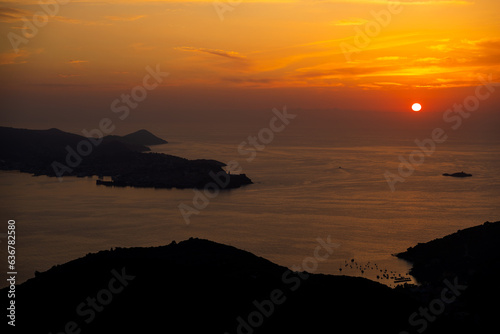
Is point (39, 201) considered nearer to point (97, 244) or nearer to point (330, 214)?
point (97, 244)

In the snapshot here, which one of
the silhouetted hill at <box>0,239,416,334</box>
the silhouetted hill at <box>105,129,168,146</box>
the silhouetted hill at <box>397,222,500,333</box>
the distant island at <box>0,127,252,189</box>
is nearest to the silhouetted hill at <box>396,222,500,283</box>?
the silhouetted hill at <box>397,222,500,333</box>

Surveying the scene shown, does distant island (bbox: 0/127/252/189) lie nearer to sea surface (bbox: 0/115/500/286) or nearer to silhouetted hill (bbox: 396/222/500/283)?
sea surface (bbox: 0/115/500/286)

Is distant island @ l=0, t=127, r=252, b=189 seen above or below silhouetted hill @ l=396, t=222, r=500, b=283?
below

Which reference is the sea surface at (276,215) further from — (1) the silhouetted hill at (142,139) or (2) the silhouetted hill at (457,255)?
(1) the silhouetted hill at (142,139)

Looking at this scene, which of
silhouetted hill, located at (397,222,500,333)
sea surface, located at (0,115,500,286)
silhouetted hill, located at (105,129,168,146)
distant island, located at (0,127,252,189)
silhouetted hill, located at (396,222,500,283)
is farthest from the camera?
silhouetted hill, located at (105,129,168,146)

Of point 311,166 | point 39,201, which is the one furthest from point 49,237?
point 311,166

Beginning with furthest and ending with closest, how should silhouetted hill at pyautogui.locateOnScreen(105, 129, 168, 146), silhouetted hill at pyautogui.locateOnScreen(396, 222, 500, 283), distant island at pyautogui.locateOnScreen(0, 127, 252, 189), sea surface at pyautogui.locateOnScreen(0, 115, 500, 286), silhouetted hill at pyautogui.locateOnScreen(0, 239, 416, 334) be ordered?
1. silhouetted hill at pyautogui.locateOnScreen(105, 129, 168, 146)
2. distant island at pyautogui.locateOnScreen(0, 127, 252, 189)
3. sea surface at pyautogui.locateOnScreen(0, 115, 500, 286)
4. silhouetted hill at pyautogui.locateOnScreen(396, 222, 500, 283)
5. silhouetted hill at pyautogui.locateOnScreen(0, 239, 416, 334)
